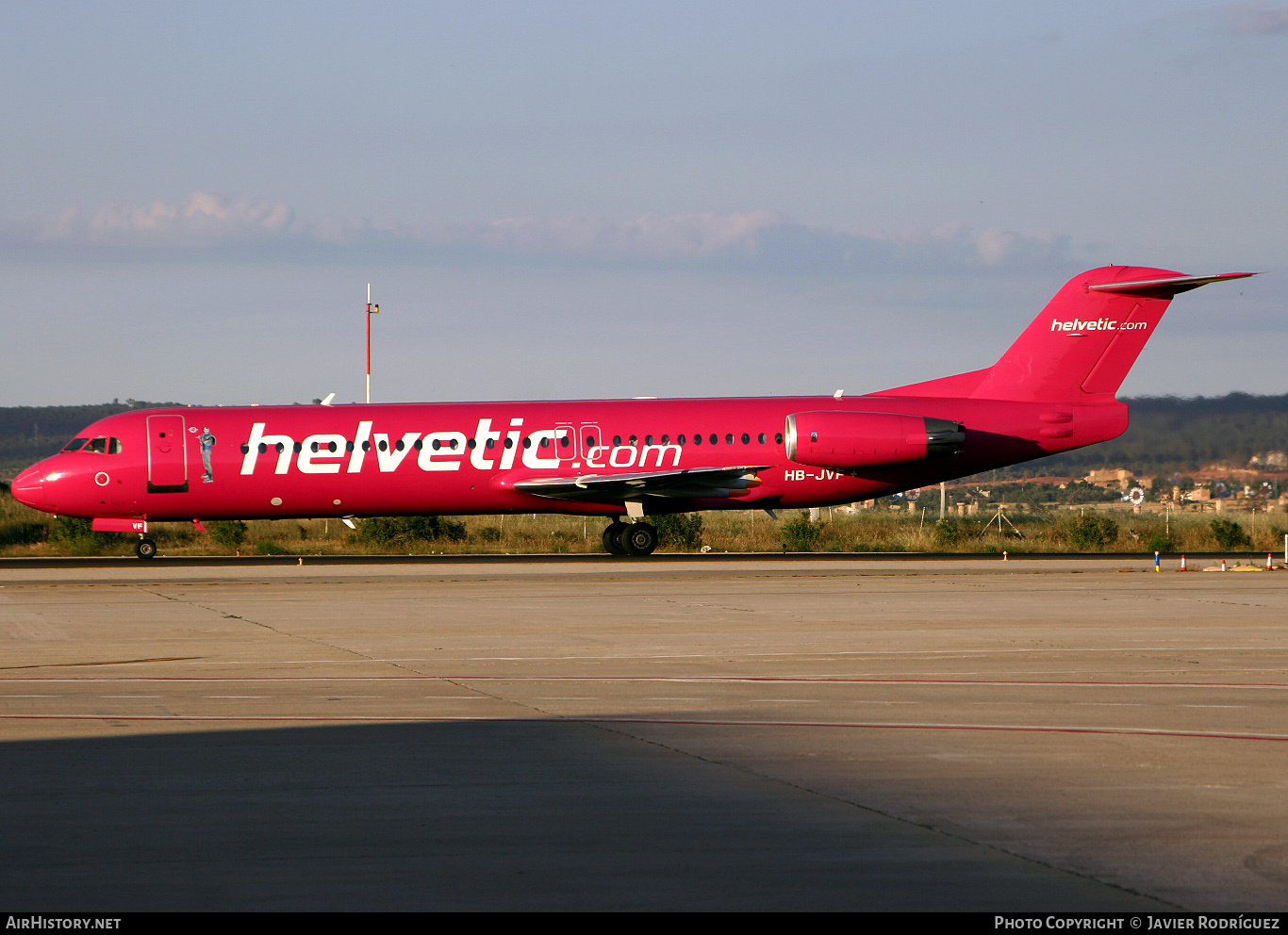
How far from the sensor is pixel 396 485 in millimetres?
32938

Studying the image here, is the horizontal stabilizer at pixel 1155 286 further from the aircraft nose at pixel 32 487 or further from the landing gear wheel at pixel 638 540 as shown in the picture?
the aircraft nose at pixel 32 487

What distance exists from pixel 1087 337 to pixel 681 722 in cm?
2601

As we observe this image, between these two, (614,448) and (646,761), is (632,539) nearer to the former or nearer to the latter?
(614,448)

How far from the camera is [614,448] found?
109 ft

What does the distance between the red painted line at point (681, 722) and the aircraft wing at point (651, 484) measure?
70.4 feet

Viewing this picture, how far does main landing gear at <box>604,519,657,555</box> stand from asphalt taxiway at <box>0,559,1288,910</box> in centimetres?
1429

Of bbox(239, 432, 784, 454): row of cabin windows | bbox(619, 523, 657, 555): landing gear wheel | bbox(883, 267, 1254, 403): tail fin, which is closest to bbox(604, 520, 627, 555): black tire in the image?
bbox(619, 523, 657, 555): landing gear wheel

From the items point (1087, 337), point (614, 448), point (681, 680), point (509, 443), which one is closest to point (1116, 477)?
point (1087, 337)

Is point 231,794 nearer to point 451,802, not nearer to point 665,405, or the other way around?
point 451,802

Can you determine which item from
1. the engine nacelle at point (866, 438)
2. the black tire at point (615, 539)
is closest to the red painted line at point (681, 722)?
the engine nacelle at point (866, 438)

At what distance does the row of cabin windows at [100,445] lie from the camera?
33.0 m

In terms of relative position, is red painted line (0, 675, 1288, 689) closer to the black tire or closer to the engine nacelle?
the engine nacelle

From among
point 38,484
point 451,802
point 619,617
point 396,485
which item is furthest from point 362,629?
point 38,484

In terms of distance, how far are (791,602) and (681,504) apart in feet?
41.0
